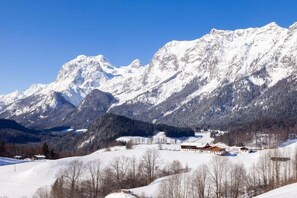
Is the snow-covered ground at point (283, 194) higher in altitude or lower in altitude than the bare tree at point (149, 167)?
higher

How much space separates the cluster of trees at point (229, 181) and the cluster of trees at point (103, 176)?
1671 centimetres

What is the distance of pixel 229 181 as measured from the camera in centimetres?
10125

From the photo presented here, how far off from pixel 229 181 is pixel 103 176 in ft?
111

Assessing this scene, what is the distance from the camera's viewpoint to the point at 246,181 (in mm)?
101688

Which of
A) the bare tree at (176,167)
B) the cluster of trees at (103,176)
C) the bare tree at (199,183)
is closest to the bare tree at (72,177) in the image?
the cluster of trees at (103,176)

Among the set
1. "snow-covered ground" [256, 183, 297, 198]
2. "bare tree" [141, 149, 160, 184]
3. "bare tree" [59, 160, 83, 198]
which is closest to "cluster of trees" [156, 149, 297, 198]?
"bare tree" [141, 149, 160, 184]

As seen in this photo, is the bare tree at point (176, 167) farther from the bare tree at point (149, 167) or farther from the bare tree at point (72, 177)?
the bare tree at point (72, 177)

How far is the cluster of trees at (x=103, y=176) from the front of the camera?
105188 millimetres

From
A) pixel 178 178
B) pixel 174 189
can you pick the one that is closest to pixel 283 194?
pixel 174 189

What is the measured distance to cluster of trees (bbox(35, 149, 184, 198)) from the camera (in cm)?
10519

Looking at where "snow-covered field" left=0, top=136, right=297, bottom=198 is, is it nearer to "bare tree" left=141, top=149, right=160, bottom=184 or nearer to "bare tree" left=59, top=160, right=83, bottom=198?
"bare tree" left=59, top=160, right=83, bottom=198

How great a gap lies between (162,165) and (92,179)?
99.0ft

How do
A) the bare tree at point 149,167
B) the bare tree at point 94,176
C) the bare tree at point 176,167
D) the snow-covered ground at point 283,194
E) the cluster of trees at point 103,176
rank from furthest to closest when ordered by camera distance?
the bare tree at point 176,167, the bare tree at point 149,167, the bare tree at point 94,176, the cluster of trees at point 103,176, the snow-covered ground at point 283,194

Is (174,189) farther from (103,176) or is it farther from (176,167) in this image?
(176,167)
